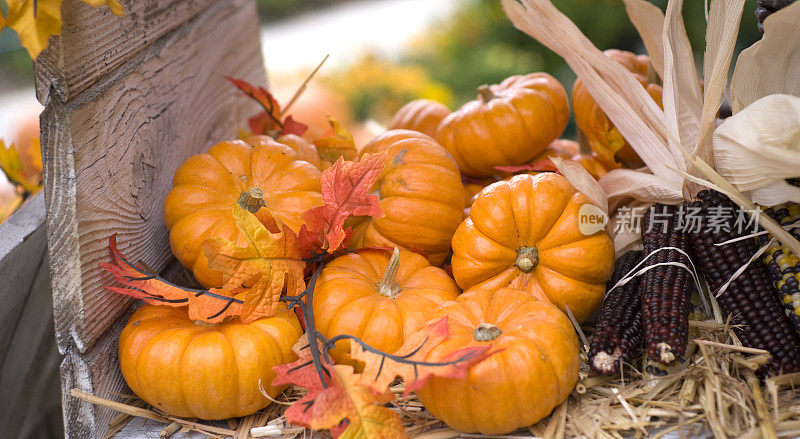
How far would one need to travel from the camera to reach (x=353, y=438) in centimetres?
121

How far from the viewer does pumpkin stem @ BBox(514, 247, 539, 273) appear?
1594 millimetres

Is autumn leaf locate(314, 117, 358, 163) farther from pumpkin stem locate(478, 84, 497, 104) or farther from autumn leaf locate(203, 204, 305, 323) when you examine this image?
autumn leaf locate(203, 204, 305, 323)

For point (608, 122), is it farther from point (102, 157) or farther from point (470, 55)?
point (470, 55)

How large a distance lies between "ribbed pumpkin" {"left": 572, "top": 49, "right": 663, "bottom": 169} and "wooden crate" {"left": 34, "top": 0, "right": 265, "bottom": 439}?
1.33 metres

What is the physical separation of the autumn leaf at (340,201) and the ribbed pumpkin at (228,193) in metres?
0.12

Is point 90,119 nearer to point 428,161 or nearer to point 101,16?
point 101,16

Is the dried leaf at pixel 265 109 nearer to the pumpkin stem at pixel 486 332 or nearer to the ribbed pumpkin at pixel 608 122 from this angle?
the ribbed pumpkin at pixel 608 122

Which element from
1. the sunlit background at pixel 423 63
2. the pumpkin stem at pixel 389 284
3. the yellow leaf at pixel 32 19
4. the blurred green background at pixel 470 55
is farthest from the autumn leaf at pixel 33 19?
the blurred green background at pixel 470 55

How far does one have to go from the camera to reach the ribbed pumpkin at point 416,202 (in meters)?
1.74

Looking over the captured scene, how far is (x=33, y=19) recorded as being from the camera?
4.23 ft

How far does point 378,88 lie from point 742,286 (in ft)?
11.8

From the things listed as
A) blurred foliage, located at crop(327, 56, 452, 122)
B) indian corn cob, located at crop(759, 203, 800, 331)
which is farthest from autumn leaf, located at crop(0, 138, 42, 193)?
blurred foliage, located at crop(327, 56, 452, 122)

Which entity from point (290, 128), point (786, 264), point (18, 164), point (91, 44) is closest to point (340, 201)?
point (91, 44)

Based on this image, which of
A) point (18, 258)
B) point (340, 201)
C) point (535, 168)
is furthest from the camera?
point (535, 168)
